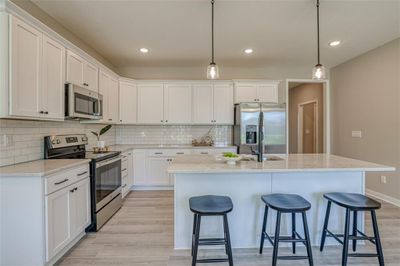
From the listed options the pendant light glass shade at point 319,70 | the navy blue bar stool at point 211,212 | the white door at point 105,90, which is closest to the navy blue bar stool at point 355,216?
the navy blue bar stool at point 211,212

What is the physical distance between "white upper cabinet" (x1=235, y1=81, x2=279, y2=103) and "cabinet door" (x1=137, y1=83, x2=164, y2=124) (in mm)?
1617

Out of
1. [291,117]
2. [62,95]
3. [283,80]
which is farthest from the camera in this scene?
[291,117]

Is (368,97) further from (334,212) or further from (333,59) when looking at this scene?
(334,212)

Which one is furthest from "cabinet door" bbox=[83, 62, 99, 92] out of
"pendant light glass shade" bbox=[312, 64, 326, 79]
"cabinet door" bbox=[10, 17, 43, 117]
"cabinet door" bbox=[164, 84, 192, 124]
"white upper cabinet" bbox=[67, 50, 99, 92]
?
"pendant light glass shade" bbox=[312, 64, 326, 79]

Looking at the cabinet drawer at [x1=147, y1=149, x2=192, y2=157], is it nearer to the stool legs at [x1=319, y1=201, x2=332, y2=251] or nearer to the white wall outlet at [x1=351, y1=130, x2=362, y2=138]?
the stool legs at [x1=319, y1=201, x2=332, y2=251]

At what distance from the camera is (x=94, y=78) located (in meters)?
3.51

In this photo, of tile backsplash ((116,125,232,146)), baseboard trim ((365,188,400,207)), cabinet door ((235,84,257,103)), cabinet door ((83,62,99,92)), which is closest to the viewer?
cabinet door ((83,62,99,92))

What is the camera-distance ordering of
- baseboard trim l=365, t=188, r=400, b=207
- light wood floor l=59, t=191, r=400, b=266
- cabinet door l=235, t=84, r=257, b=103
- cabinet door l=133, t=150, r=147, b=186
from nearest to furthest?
1. light wood floor l=59, t=191, r=400, b=266
2. baseboard trim l=365, t=188, r=400, b=207
3. cabinet door l=133, t=150, r=147, b=186
4. cabinet door l=235, t=84, r=257, b=103

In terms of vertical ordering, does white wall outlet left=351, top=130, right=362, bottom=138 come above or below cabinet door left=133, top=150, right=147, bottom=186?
above

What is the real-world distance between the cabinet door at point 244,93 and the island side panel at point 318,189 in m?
2.66

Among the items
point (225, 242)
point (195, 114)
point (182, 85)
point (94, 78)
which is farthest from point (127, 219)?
point (182, 85)

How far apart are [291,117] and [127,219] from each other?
6.60 m

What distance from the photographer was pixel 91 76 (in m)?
3.40

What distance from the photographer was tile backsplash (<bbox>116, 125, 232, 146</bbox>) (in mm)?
5168
